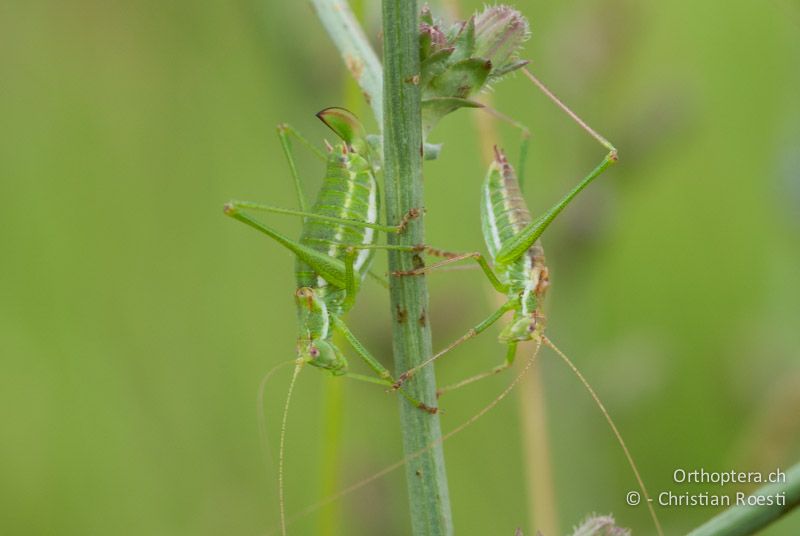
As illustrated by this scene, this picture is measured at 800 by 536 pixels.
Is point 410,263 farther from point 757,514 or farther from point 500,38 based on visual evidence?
point 757,514

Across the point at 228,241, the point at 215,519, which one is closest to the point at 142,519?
the point at 215,519

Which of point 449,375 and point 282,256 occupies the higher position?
point 282,256

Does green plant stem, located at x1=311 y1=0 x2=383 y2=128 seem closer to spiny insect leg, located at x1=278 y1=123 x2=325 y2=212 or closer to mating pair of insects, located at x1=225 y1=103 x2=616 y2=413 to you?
mating pair of insects, located at x1=225 y1=103 x2=616 y2=413

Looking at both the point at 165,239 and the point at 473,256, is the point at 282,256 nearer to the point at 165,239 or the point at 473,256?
the point at 165,239

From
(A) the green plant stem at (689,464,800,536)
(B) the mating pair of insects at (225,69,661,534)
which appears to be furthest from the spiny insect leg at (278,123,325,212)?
(A) the green plant stem at (689,464,800,536)

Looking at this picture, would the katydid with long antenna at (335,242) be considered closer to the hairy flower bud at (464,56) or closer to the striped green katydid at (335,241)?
the striped green katydid at (335,241)

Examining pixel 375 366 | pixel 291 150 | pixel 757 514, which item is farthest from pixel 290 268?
pixel 757 514

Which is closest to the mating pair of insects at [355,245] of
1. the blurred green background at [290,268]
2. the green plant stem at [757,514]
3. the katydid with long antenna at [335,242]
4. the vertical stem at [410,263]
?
the katydid with long antenna at [335,242]
